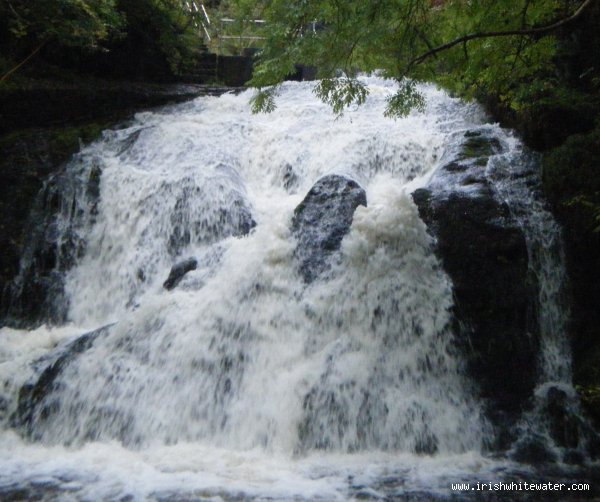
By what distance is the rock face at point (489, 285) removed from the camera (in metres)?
5.78

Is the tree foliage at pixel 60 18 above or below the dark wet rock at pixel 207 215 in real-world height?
above

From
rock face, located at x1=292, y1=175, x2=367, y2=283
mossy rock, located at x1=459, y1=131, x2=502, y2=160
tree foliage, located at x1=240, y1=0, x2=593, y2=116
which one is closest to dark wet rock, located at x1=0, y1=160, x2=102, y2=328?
rock face, located at x1=292, y1=175, x2=367, y2=283

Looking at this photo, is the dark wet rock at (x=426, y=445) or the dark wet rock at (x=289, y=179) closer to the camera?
the dark wet rock at (x=426, y=445)

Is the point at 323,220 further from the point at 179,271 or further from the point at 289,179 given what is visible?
the point at 179,271

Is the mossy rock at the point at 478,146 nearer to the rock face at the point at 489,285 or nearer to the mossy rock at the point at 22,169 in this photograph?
the rock face at the point at 489,285

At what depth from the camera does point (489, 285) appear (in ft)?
20.1

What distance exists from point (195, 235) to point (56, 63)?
665 centimetres

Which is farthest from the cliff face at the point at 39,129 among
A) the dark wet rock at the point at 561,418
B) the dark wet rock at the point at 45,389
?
the dark wet rock at the point at 561,418

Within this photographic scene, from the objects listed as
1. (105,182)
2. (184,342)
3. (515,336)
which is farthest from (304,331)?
(105,182)

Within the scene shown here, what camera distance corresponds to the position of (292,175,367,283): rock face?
6906mm

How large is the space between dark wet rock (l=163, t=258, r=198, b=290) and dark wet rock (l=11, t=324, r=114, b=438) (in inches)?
50.3

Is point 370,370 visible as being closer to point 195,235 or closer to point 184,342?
point 184,342

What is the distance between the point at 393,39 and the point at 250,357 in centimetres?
418

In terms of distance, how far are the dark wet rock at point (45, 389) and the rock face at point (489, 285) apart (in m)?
4.82
